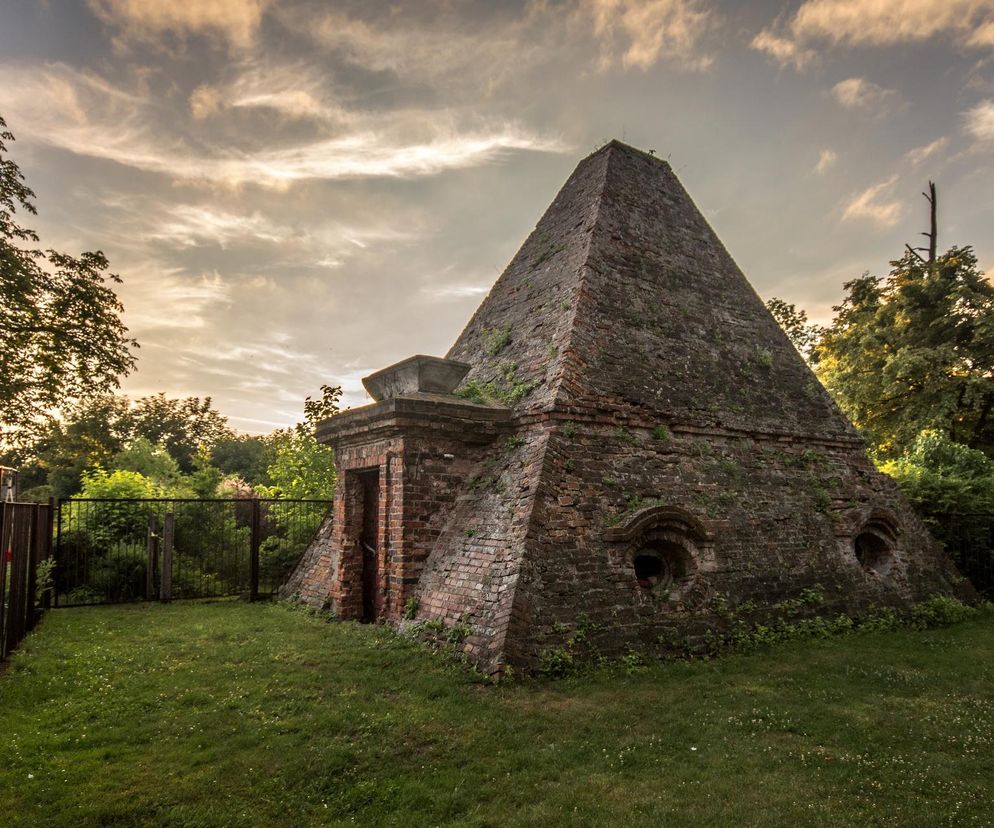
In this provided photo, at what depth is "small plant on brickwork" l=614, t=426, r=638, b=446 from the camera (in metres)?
7.81

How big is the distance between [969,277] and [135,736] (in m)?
22.3

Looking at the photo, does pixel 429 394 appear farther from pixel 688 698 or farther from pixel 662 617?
pixel 688 698

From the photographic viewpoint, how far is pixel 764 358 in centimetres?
1018

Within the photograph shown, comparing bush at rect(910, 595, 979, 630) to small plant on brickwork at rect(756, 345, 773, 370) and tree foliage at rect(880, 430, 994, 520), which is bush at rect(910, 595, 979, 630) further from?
small plant on brickwork at rect(756, 345, 773, 370)

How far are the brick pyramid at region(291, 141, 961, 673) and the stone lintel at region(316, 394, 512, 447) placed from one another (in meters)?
0.04

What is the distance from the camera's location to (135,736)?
15.3 ft

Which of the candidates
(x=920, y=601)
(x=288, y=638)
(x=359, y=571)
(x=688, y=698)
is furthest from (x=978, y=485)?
(x=288, y=638)

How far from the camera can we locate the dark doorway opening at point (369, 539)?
9.16 m

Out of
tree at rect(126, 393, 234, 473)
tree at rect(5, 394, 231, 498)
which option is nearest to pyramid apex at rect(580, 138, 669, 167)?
tree at rect(5, 394, 231, 498)

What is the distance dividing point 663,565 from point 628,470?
134 centimetres

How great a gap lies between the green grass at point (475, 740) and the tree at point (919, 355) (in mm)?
13264

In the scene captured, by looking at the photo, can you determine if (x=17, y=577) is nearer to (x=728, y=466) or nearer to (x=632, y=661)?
(x=632, y=661)

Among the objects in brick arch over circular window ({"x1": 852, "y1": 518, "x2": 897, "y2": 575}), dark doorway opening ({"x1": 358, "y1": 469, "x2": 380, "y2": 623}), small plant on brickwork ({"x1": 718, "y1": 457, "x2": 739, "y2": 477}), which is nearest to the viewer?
small plant on brickwork ({"x1": 718, "y1": 457, "x2": 739, "y2": 477})

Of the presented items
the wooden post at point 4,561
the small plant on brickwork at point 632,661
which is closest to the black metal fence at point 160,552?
the wooden post at point 4,561
